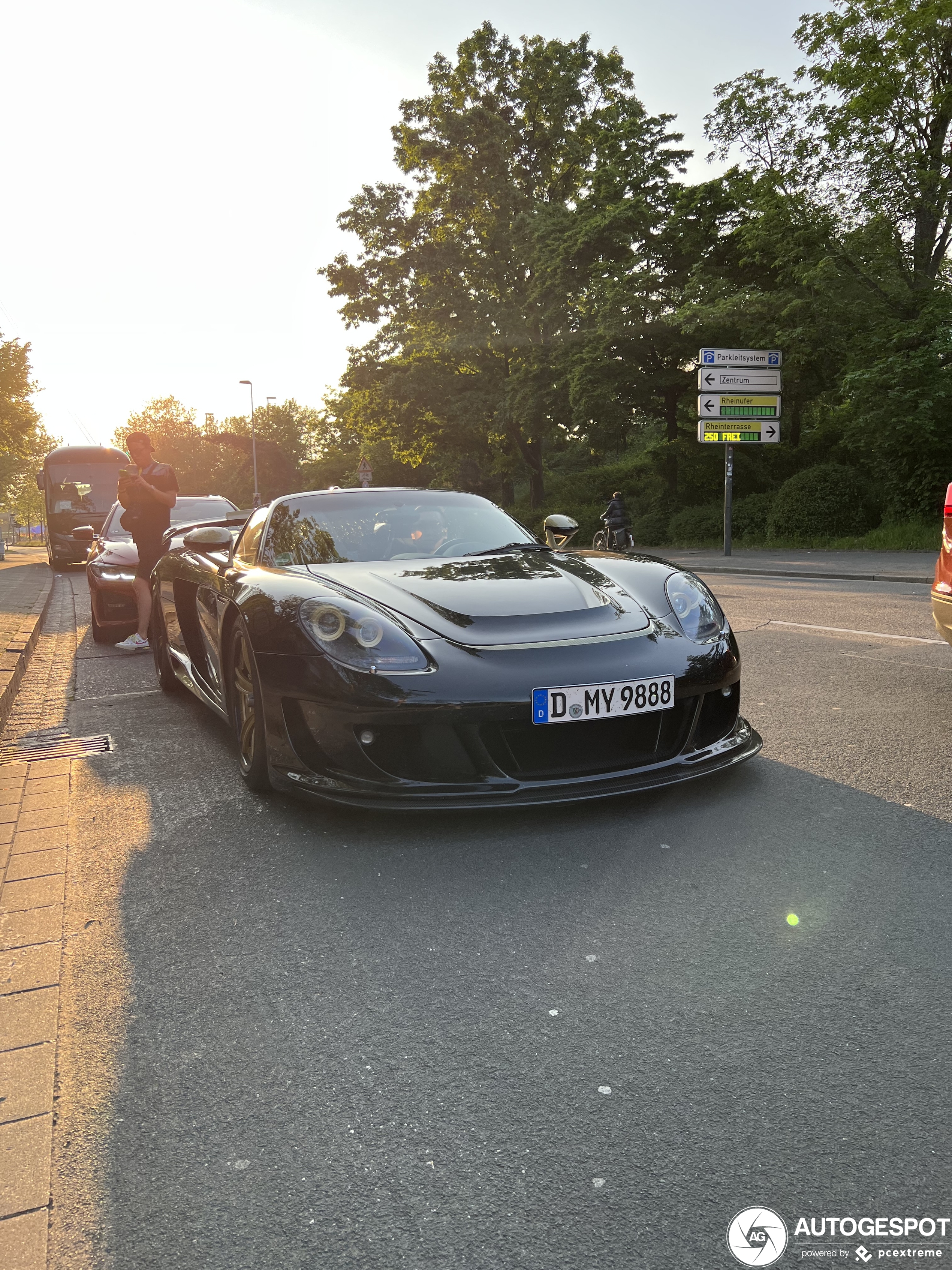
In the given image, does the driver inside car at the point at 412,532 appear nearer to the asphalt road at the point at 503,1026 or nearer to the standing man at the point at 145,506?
the asphalt road at the point at 503,1026

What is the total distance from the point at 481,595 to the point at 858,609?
715 cm

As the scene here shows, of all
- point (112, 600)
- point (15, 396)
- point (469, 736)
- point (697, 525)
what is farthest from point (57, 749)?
point (15, 396)

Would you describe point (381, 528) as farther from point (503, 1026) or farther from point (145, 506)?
point (145, 506)

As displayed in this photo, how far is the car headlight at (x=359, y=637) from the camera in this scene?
11.3 feet

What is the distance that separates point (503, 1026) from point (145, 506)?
7.01 m

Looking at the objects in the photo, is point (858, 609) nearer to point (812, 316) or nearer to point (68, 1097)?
point (68, 1097)

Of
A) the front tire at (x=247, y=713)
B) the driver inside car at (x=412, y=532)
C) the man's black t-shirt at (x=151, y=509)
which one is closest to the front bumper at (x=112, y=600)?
the man's black t-shirt at (x=151, y=509)

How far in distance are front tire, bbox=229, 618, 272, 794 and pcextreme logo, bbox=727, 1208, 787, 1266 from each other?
2.53 metres

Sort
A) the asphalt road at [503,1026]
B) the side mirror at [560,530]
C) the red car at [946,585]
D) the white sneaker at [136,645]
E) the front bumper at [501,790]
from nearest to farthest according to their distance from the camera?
the asphalt road at [503,1026] < the front bumper at [501,790] < the red car at [946,585] < the side mirror at [560,530] < the white sneaker at [136,645]

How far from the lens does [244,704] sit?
4219 mm

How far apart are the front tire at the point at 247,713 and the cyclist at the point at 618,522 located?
18.1 metres

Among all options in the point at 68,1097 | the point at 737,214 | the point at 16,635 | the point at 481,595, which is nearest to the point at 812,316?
the point at 737,214

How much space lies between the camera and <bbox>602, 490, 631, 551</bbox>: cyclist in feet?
71.9

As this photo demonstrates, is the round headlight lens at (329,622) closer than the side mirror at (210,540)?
Yes
